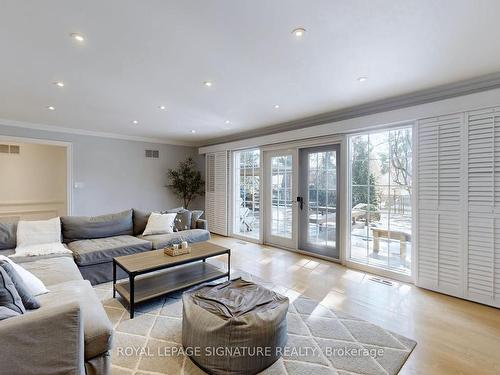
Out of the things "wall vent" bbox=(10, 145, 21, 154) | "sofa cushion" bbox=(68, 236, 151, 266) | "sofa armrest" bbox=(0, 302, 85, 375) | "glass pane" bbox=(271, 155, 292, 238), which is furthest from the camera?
"wall vent" bbox=(10, 145, 21, 154)

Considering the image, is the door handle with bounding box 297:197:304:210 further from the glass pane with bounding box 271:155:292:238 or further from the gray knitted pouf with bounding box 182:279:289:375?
the gray knitted pouf with bounding box 182:279:289:375

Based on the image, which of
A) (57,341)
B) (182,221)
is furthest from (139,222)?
(57,341)

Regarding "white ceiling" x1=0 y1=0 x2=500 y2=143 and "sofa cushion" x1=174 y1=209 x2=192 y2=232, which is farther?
"sofa cushion" x1=174 y1=209 x2=192 y2=232

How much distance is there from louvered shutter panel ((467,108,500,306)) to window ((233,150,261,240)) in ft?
11.4

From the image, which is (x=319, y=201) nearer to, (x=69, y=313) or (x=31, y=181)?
(x=69, y=313)

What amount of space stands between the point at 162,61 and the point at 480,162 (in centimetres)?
349

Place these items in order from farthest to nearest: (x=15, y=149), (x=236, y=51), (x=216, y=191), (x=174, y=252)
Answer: (x=216, y=191) < (x=15, y=149) < (x=174, y=252) < (x=236, y=51)

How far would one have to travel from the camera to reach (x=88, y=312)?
166 centimetres

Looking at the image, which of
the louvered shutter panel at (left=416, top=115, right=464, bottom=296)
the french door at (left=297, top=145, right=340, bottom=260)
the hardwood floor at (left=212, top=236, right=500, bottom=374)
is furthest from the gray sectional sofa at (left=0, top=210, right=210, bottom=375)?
the louvered shutter panel at (left=416, top=115, right=464, bottom=296)

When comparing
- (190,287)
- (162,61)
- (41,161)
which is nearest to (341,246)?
(190,287)

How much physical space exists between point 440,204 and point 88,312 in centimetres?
366

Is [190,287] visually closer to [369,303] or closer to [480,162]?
[369,303]

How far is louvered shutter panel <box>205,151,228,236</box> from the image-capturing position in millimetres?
6102

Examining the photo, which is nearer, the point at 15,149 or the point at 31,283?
the point at 31,283
